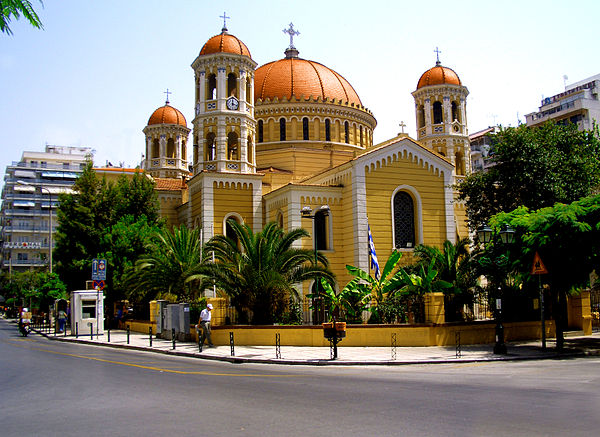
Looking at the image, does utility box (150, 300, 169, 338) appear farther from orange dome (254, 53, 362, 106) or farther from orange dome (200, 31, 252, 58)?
orange dome (254, 53, 362, 106)

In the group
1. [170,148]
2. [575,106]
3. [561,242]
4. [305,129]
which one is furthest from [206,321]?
[575,106]

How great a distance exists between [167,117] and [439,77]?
22.5 metres

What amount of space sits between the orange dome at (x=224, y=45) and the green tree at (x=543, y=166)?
17251mm

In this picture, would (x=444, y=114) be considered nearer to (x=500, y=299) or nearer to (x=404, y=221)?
(x=404, y=221)

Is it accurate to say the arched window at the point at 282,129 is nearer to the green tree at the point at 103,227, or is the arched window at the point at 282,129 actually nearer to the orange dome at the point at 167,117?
the green tree at the point at 103,227

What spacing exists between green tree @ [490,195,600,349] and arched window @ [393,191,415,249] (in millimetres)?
12019

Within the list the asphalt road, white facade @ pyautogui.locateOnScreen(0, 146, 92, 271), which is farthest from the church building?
white facade @ pyautogui.locateOnScreen(0, 146, 92, 271)

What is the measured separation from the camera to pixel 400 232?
3328cm

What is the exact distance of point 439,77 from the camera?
43.1 meters

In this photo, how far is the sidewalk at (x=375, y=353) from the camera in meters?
17.9

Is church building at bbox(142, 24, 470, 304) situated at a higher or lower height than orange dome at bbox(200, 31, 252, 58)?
lower

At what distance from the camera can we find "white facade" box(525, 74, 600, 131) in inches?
2411

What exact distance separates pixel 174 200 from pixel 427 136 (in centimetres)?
1901

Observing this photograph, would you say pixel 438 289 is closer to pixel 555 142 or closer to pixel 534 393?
pixel 555 142
